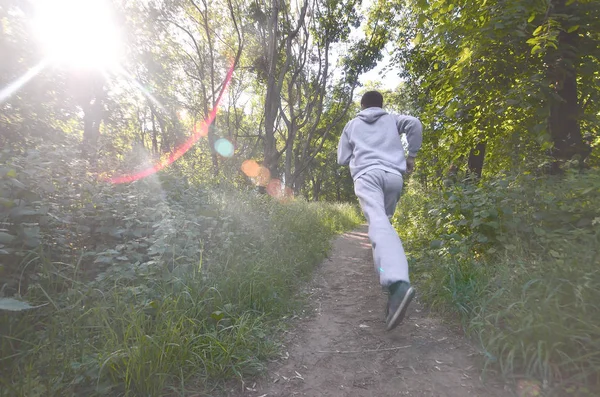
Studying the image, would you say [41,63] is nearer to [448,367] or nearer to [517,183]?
[448,367]

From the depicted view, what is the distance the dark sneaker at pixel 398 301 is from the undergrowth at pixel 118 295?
2.99ft

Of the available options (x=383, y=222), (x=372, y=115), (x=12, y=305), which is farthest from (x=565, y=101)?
(x=12, y=305)

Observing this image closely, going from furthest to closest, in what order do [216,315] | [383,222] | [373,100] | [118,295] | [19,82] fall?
[19,82], [373,100], [383,222], [216,315], [118,295]

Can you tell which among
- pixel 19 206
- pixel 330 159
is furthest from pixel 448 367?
pixel 330 159

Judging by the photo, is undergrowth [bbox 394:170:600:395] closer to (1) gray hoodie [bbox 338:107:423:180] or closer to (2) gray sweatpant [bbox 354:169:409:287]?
(2) gray sweatpant [bbox 354:169:409:287]

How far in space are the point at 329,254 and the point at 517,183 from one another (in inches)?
133

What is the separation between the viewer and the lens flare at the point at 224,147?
1903 cm

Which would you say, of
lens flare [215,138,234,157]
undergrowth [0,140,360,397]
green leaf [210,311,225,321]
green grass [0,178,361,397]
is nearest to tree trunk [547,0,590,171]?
undergrowth [0,140,360,397]

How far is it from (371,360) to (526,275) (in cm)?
137

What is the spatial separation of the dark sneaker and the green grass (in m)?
0.91

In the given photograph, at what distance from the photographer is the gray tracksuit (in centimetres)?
219

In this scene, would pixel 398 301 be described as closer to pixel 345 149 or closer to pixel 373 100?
pixel 345 149

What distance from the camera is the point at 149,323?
6.13ft

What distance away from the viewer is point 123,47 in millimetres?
11984
